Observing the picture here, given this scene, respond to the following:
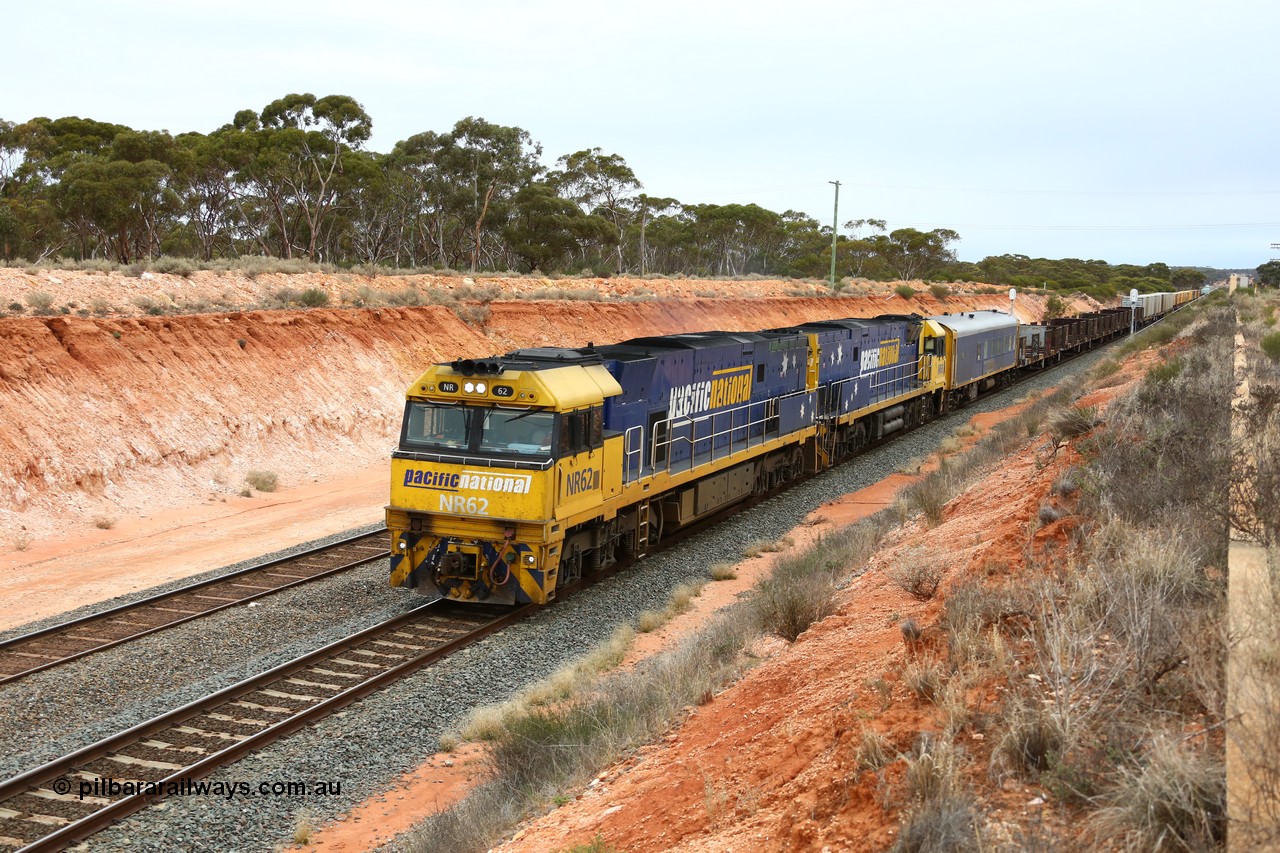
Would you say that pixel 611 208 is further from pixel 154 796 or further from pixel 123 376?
pixel 154 796

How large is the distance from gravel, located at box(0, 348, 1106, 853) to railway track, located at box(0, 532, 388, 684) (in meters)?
0.38

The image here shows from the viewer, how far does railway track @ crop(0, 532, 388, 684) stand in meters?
12.8

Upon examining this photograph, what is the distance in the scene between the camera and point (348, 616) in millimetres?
14367

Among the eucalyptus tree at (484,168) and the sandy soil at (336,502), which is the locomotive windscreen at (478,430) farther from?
the eucalyptus tree at (484,168)

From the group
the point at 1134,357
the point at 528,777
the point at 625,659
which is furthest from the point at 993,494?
the point at 1134,357

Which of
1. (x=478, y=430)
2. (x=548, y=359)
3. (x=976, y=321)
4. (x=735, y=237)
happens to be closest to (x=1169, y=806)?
(x=478, y=430)

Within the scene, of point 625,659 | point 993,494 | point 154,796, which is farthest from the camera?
point 993,494

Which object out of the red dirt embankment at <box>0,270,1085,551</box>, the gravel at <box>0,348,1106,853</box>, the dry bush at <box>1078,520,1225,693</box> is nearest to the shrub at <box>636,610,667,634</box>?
the gravel at <box>0,348,1106,853</box>

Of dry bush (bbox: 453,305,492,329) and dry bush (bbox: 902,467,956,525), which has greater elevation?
dry bush (bbox: 453,305,492,329)

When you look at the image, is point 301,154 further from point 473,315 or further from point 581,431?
point 581,431

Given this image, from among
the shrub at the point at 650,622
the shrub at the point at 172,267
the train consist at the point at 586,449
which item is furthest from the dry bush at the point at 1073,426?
the shrub at the point at 172,267

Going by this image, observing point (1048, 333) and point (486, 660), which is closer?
point (486, 660)

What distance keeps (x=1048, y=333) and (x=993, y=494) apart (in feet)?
138

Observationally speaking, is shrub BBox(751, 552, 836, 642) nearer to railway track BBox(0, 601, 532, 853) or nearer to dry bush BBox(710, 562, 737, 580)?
dry bush BBox(710, 562, 737, 580)
